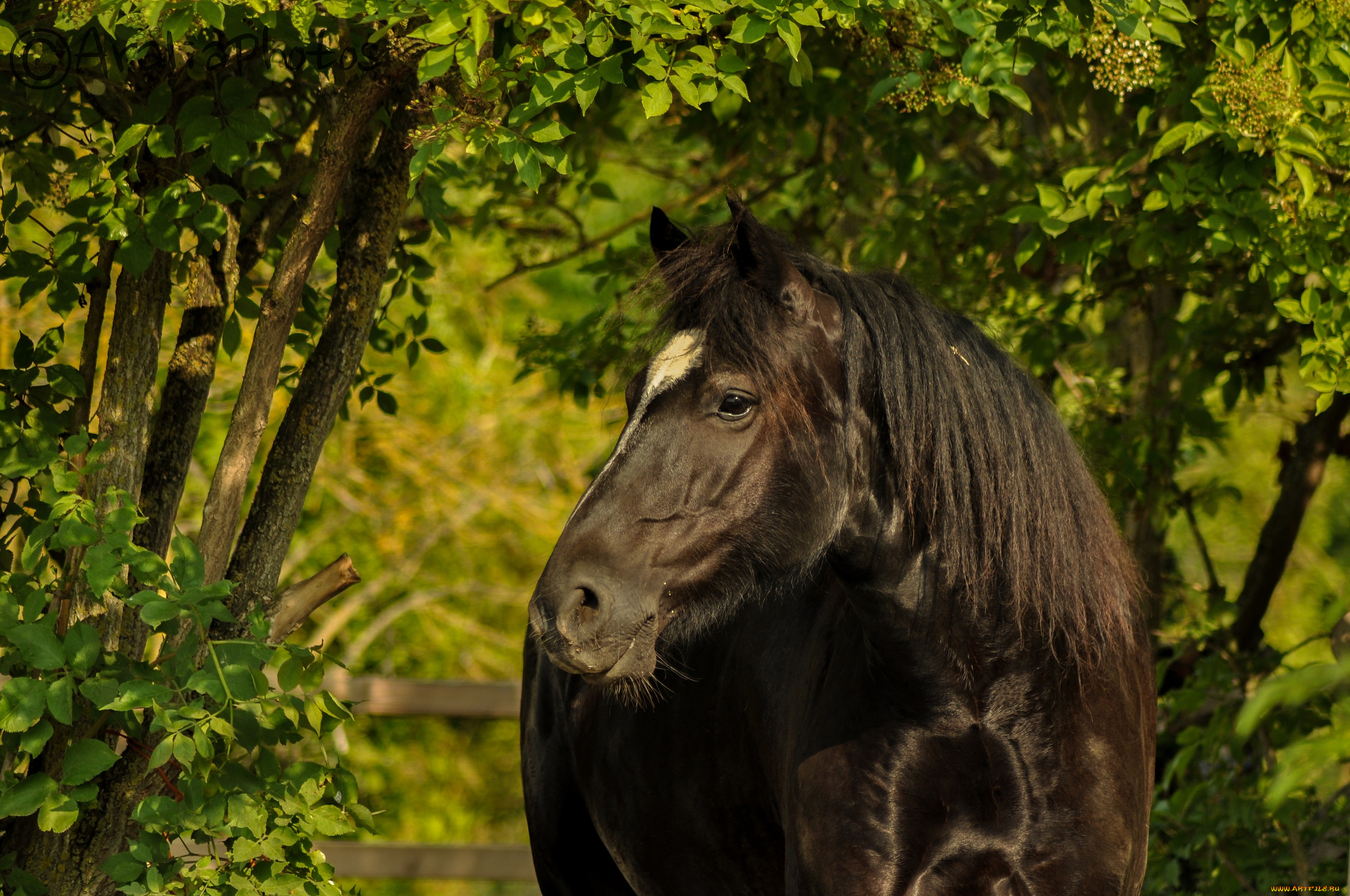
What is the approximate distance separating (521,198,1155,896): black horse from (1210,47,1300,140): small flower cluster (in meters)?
1.00

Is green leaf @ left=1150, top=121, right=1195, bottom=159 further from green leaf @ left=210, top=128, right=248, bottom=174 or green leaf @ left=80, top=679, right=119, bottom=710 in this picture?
green leaf @ left=80, top=679, right=119, bottom=710

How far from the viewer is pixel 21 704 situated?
6.88 ft

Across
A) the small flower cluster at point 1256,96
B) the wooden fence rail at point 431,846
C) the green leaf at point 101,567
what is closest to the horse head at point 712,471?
the green leaf at point 101,567

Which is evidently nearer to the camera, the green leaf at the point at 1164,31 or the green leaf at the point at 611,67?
the green leaf at the point at 611,67

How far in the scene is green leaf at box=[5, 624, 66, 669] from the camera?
6.97ft

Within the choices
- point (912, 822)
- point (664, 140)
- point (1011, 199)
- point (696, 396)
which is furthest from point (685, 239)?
point (664, 140)

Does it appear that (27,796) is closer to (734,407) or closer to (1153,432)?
(734,407)

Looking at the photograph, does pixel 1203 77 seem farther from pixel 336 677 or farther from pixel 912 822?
pixel 336 677

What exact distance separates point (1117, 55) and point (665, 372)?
54.5 inches

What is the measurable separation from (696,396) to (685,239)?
45 cm

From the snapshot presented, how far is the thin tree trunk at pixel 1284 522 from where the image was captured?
14.3 feet

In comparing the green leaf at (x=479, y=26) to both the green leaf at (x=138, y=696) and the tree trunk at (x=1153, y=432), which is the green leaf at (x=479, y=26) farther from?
the tree trunk at (x=1153, y=432)

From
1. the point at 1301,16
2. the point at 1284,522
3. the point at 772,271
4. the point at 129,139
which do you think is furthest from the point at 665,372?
the point at 1284,522

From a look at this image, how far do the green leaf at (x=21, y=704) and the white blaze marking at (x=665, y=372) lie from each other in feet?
3.25
